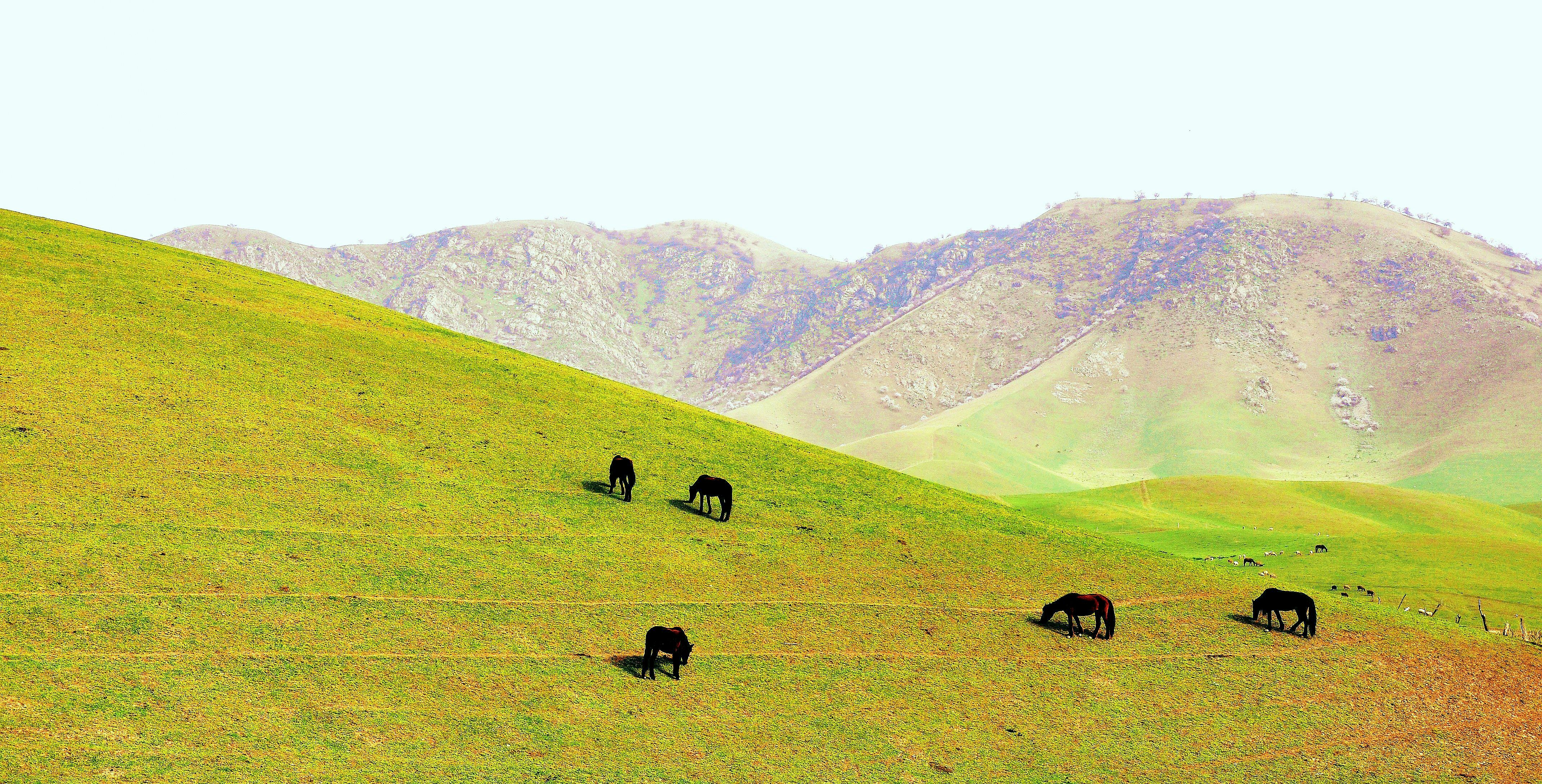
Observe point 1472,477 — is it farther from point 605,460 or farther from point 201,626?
point 201,626

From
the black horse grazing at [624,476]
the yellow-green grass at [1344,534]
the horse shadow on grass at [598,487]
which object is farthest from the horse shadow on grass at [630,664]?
the yellow-green grass at [1344,534]

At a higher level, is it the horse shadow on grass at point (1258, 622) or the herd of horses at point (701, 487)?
the herd of horses at point (701, 487)

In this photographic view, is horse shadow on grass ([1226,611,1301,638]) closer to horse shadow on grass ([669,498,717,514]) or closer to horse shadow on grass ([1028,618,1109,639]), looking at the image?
horse shadow on grass ([1028,618,1109,639])

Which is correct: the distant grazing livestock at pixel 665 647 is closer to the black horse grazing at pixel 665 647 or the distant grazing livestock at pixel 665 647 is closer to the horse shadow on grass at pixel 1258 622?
the black horse grazing at pixel 665 647

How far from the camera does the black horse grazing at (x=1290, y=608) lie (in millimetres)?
31016

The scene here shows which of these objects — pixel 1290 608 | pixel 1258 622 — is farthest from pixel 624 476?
pixel 1290 608

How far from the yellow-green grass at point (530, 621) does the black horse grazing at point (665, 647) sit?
1.77 feet

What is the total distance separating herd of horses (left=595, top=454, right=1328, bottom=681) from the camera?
922 inches

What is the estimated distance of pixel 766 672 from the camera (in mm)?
24266

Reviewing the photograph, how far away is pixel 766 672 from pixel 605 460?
57.4ft

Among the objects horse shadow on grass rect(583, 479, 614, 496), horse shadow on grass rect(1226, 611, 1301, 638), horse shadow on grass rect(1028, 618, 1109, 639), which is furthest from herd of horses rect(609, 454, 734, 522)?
horse shadow on grass rect(1226, 611, 1301, 638)

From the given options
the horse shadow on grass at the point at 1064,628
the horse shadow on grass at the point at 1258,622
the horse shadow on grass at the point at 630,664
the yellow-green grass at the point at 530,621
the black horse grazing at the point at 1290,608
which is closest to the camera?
the yellow-green grass at the point at 530,621

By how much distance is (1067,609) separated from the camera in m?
29.4

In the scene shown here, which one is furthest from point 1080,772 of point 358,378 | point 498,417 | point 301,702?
point 358,378
